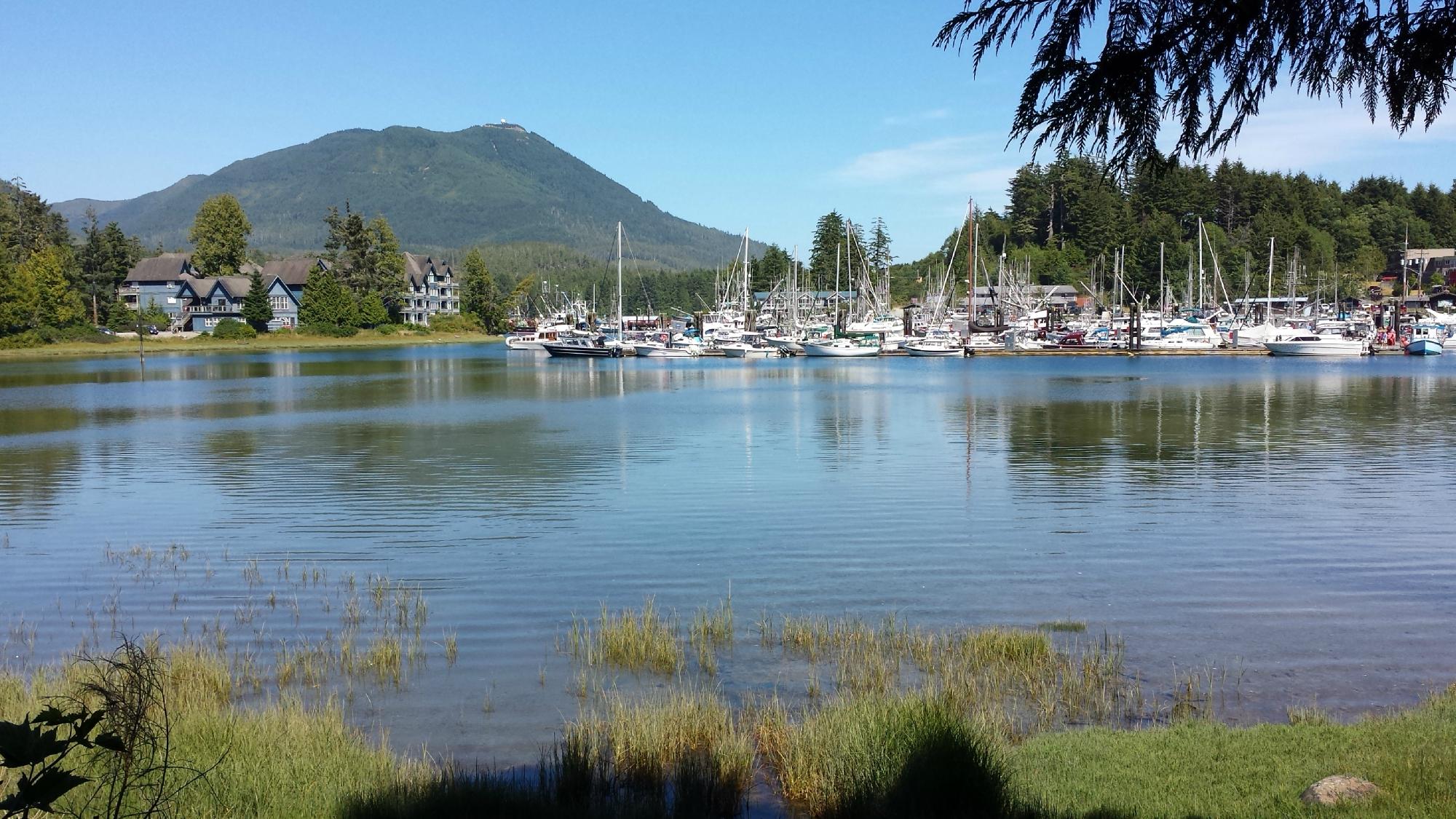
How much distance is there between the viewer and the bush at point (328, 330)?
133 m

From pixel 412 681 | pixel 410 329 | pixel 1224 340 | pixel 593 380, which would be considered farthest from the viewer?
pixel 410 329

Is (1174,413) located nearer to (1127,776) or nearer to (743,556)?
(743,556)

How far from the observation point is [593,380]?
72375 mm

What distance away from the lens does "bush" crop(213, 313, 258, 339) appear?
124 meters

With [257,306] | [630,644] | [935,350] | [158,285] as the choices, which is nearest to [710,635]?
[630,644]

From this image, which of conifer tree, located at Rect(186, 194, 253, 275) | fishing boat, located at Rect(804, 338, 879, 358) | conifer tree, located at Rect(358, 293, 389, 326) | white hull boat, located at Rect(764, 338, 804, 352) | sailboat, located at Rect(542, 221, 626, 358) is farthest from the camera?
conifer tree, located at Rect(186, 194, 253, 275)

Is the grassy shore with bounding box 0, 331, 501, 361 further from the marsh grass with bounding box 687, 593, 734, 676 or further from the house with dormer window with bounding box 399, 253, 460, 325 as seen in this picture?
the marsh grass with bounding box 687, 593, 734, 676

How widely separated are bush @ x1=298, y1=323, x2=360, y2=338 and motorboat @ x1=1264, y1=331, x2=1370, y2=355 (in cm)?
10121

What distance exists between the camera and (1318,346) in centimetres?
9169

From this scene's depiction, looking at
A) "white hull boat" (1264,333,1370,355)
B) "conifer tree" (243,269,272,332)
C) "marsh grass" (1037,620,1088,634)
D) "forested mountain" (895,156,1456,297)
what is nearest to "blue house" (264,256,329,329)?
"conifer tree" (243,269,272,332)

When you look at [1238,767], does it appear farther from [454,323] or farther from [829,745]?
[454,323]

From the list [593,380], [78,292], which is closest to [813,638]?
[593,380]

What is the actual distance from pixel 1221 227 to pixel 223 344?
128809 millimetres

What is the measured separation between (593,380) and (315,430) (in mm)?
33866
